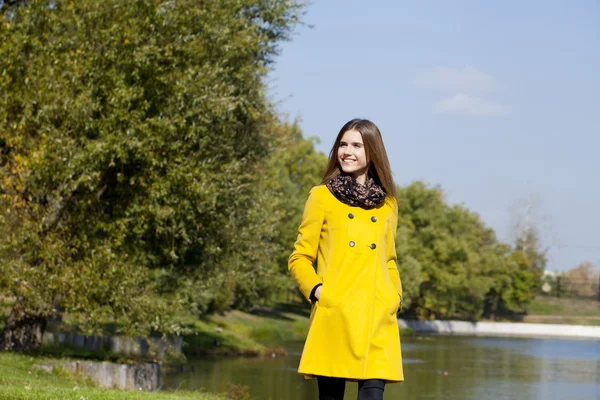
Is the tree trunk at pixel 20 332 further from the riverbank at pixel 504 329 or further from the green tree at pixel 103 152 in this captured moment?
the riverbank at pixel 504 329

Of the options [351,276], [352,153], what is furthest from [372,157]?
[351,276]

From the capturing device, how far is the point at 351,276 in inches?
208

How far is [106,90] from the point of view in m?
16.9

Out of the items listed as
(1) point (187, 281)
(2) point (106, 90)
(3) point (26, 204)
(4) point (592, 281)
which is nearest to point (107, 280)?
(3) point (26, 204)

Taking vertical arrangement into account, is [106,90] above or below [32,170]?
above

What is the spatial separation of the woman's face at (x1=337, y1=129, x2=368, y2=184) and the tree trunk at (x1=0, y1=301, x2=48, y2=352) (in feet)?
45.0

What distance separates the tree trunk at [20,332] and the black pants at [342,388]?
1378cm

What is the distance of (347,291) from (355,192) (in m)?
0.57

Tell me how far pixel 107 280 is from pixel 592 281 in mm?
92202

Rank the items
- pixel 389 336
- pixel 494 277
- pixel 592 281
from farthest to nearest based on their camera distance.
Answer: pixel 592 281
pixel 494 277
pixel 389 336

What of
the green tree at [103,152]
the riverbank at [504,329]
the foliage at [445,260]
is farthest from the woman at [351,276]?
the riverbank at [504,329]

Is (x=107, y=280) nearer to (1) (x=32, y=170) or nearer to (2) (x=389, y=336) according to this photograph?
(1) (x=32, y=170)

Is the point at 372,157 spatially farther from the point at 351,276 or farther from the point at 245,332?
the point at 245,332

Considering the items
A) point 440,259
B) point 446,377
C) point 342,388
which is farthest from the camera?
point 440,259
